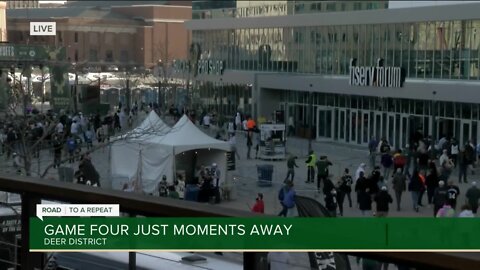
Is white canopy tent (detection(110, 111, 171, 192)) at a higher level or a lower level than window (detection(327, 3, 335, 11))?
lower

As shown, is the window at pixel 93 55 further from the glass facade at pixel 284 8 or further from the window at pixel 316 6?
the window at pixel 316 6

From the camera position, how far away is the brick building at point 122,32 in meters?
101

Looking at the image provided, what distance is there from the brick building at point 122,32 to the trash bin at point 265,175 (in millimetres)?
75284

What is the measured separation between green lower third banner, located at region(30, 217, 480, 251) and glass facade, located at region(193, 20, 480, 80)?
31406 millimetres

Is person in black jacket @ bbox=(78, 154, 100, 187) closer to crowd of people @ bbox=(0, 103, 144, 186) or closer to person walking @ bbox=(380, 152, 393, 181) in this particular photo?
crowd of people @ bbox=(0, 103, 144, 186)

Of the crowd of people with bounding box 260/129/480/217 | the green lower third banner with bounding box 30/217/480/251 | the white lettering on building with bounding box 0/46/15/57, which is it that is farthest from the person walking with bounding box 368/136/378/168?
the green lower third banner with bounding box 30/217/480/251

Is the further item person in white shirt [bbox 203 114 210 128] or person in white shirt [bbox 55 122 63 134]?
person in white shirt [bbox 203 114 210 128]

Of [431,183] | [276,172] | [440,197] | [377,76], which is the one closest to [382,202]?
[440,197]

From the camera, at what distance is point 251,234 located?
247cm

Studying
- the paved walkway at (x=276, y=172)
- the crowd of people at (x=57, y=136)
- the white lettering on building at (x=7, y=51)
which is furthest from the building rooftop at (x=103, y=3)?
the paved walkway at (x=276, y=172)

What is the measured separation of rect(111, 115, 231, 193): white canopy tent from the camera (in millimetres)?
21969

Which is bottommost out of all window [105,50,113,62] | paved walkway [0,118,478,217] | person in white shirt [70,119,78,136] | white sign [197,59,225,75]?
paved walkway [0,118,478,217]

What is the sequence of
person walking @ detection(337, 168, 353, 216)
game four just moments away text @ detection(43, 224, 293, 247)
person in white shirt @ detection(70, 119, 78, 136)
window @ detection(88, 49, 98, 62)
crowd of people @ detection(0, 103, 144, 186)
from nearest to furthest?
game four just moments away text @ detection(43, 224, 293, 247)
person walking @ detection(337, 168, 353, 216)
crowd of people @ detection(0, 103, 144, 186)
person in white shirt @ detection(70, 119, 78, 136)
window @ detection(88, 49, 98, 62)

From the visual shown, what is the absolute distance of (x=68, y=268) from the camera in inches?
179
